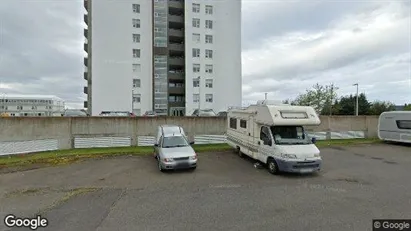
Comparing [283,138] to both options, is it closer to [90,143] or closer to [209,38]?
[90,143]

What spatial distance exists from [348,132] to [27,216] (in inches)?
947

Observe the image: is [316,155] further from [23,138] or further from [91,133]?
[23,138]

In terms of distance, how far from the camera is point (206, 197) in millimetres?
7316

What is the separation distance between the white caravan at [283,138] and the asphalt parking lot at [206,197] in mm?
597

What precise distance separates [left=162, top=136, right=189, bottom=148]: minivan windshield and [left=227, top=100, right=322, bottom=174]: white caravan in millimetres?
3431

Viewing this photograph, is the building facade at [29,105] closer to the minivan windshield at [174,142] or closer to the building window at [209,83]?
the building window at [209,83]

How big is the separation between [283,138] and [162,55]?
40.4m

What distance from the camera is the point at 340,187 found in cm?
840

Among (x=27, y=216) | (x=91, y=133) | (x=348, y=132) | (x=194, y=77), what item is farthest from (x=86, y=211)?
(x=194, y=77)

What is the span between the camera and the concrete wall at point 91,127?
1495cm

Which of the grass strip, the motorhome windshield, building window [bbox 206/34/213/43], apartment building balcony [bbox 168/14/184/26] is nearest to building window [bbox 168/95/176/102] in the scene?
building window [bbox 206/34/213/43]

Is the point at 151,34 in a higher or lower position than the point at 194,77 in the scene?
higher

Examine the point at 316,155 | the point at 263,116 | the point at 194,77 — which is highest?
the point at 194,77

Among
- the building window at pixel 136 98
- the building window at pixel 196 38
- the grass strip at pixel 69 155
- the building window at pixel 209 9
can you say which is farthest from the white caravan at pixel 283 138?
the building window at pixel 209 9
